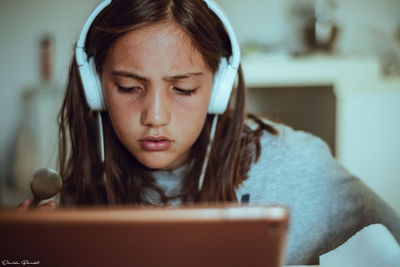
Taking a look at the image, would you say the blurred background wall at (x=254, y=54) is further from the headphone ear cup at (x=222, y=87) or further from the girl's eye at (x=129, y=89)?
the girl's eye at (x=129, y=89)

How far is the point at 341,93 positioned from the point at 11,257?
190cm

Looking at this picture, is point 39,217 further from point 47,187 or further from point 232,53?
point 232,53

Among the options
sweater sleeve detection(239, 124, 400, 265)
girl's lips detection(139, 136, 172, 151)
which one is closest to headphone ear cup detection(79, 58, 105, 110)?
girl's lips detection(139, 136, 172, 151)

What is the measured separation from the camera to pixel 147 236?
32 cm

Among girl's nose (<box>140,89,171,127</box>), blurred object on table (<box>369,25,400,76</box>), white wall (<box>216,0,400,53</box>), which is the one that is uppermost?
white wall (<box>216,0,400,53</box>)

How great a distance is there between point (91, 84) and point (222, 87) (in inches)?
9.4

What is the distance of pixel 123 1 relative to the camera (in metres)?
0.74

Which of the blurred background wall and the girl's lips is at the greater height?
the blurred background wall

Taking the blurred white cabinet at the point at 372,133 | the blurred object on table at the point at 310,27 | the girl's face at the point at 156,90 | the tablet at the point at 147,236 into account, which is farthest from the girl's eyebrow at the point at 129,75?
the blurred object on table at the point at 310,27

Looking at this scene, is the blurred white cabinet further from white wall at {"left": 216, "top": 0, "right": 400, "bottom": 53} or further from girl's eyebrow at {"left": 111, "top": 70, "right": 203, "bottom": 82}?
girl's eyebrow at {"left": 111, "top": 70, "right": 203, "bottom": 82}

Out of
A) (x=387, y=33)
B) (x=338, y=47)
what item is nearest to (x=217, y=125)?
(x=338, y=47)

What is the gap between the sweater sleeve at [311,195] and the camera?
80 centimetres

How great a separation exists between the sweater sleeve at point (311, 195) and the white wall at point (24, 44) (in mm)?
2038

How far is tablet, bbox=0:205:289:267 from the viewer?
31 cm
